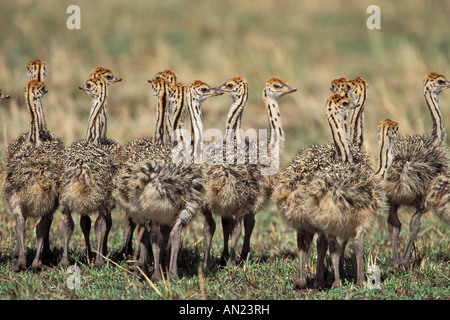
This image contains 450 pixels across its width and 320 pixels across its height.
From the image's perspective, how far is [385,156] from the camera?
739 cm

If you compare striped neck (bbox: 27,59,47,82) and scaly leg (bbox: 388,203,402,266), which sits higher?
striped neck (bbox: 27,59,47,82)

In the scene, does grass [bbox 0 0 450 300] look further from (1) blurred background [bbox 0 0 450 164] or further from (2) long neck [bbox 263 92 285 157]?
(2) long neck [bbox 263 92 285 157]

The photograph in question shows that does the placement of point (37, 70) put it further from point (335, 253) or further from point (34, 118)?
point (335, 253)

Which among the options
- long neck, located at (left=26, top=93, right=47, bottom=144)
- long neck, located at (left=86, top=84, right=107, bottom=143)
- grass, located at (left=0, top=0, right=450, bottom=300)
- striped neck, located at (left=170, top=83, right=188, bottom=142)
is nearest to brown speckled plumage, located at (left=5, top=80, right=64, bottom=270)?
long neck, located at (left=26, top=93, right=47, bottom=144)

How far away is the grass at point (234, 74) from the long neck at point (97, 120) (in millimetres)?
1313

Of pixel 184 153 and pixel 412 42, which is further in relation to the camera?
pixel 412 42

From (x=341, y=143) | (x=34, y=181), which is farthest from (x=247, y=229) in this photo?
(x=34, y=181)

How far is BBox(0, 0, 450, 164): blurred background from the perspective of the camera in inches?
568

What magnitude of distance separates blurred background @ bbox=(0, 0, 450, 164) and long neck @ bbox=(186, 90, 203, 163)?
4.08 meters

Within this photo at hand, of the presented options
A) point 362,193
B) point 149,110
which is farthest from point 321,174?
point 149,110

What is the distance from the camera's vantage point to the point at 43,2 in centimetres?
2202

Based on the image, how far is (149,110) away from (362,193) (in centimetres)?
892

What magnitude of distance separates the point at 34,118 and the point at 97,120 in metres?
0.80
